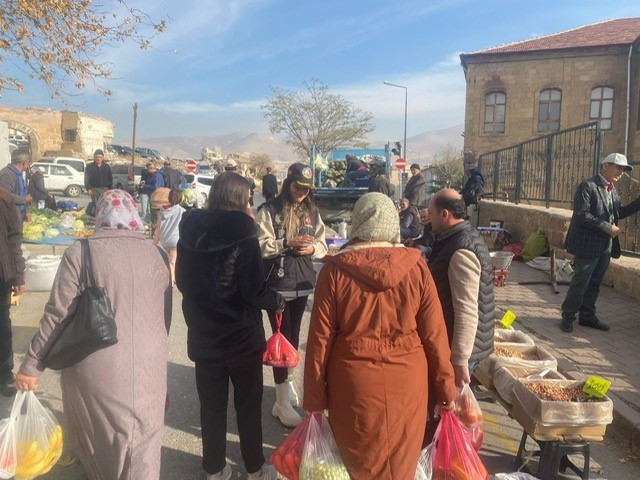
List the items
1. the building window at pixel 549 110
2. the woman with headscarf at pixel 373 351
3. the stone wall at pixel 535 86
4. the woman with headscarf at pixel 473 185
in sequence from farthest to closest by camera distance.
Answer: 1. the building window at pixel 549 110
2. the stone wall at pixel 535 86
3. the woman with headscarf at pixel 473 185
4. the woman with headscarf at pixel 373 351

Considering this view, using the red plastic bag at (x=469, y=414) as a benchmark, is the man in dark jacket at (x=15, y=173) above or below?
above

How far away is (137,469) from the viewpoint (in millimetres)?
2391

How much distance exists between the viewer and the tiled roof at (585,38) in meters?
26.8

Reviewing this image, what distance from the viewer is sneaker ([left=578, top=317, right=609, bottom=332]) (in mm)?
5738

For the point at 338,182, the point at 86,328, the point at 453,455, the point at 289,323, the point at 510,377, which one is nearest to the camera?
the point at 86,328

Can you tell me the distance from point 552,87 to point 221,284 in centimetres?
2999

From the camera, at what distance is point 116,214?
2.43 metres

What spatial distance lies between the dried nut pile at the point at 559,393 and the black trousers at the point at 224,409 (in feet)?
5.71

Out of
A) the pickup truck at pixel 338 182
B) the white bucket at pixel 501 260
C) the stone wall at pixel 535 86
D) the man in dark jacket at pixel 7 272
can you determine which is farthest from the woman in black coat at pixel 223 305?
the stone wall at pixel 535 86

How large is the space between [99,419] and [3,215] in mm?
2478

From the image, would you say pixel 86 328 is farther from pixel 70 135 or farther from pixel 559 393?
pixel 70 135

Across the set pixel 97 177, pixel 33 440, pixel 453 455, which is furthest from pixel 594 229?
pixel 97 177

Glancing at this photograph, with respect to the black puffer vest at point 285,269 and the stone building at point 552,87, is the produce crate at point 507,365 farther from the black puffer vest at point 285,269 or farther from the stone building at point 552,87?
the stone building at point 552,87

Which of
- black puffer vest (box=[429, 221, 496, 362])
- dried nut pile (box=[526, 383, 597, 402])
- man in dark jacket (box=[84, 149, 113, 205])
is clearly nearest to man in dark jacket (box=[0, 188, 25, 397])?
black puffer vest (box=[429, 221, 496, 362])
